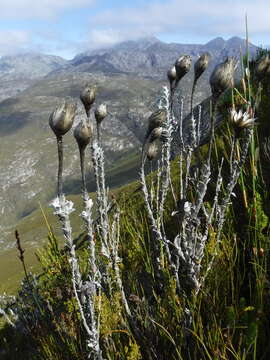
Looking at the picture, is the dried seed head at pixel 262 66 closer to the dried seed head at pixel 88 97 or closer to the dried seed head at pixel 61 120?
the dried seed head at pixel 88 97

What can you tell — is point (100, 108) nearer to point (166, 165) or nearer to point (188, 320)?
point (166, 165)

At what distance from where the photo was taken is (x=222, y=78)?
2.21 metres

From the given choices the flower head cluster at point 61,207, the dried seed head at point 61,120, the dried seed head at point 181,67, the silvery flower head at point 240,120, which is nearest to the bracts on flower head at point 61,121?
the dried seed head at point 61,120

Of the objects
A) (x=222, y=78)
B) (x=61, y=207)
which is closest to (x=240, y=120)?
(x=222, y=78)

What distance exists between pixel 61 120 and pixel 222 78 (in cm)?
93

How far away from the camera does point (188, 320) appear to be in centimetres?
240

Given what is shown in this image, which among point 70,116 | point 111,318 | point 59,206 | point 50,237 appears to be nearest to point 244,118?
point 70,116

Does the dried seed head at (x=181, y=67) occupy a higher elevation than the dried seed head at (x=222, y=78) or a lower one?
higher

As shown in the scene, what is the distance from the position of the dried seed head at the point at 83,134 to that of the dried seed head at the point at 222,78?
2.41 ft

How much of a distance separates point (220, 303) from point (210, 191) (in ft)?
7.60

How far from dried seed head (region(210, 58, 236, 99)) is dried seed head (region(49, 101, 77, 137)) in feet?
2.67

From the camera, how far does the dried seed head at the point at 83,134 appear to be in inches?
85.7

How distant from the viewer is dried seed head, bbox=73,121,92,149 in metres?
2.18

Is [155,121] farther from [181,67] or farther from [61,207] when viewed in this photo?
[61,207]
